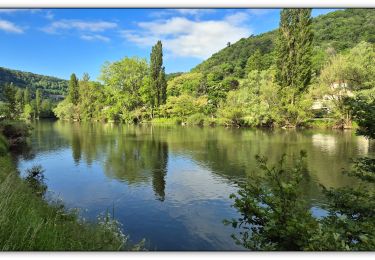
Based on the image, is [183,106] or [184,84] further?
[184,84]

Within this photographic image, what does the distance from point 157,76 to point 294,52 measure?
1805 cm

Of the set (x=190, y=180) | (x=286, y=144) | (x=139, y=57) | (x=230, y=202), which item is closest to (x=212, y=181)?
(x=190, y=180)

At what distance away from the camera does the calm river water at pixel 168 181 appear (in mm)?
6473

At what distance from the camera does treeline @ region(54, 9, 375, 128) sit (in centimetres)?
2467

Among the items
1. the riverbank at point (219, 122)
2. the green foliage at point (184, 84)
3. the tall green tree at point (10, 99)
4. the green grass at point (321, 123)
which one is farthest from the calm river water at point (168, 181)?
the green foliage at point (184, 84)

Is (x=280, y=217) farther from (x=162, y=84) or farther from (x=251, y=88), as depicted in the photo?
(x=162, y=84)

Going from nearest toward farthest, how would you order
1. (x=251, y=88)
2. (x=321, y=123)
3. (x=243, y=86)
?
(x=321, y=123)
(x=251, y=88)
(x=243, y=86)

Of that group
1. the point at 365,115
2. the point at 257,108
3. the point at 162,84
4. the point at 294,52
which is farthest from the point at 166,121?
the point at 365,115

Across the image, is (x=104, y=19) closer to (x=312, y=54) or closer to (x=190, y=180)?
(x=190, y=180)

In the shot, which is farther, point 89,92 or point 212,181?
point 89,92

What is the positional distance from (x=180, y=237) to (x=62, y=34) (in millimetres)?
5594

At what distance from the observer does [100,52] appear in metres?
8.74

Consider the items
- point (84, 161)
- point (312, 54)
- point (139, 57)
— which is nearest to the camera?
point (84, 161)

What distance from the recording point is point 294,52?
26.8 meters
